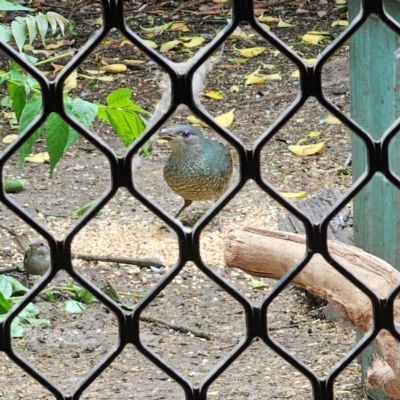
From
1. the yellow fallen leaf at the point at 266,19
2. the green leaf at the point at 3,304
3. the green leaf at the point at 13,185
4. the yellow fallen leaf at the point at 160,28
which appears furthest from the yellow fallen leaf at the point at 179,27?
the green leaf at the point at 3,304

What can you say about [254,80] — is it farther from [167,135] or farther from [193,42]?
[167,135]

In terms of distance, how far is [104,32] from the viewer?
3.12 feet

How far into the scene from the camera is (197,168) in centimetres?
471

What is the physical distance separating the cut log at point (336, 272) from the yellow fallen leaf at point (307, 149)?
356cm

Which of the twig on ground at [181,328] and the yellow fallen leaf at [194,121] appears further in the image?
the yellow fallen leaf at [194,121]

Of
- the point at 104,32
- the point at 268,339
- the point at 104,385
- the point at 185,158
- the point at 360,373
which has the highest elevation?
the point at 104,32

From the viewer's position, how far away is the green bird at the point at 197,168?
183 inches

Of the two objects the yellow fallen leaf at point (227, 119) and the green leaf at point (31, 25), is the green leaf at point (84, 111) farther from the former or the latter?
the yellow fallen leaf at point (227, 119)

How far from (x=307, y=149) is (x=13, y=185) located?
160 centimetres

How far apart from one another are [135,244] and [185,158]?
607 millimetres

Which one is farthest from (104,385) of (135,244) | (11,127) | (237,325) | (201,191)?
(11,127)

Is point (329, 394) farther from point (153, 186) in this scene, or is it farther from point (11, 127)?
point (11, 127)

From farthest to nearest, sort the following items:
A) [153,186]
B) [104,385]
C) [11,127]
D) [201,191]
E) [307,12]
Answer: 1. [307,12]
2. [11,127]
3. [153,186]
4. [201,191]
5. [104,385]

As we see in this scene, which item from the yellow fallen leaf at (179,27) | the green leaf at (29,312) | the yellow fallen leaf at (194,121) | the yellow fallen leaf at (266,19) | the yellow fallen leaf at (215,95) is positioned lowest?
the green leaf at (29,312)
